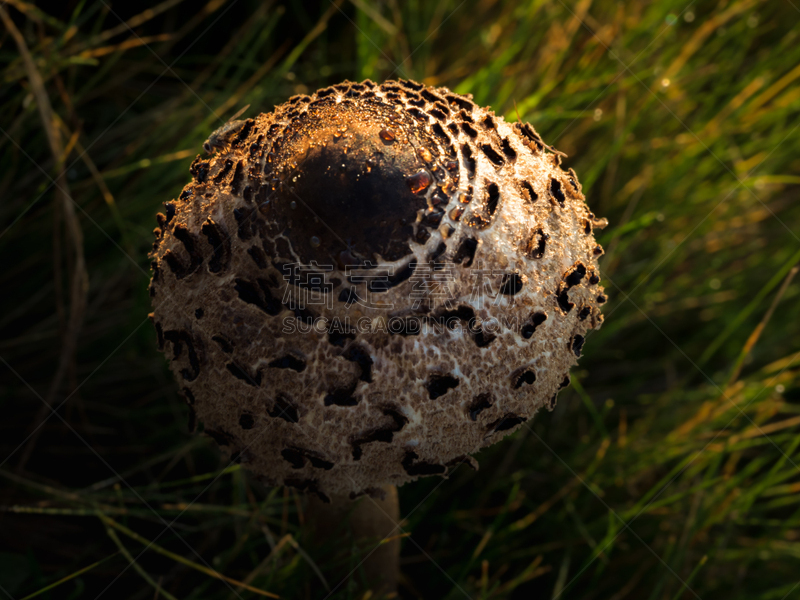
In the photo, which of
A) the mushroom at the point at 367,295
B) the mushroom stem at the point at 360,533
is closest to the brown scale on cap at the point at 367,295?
the mushroom at the point at 367,295

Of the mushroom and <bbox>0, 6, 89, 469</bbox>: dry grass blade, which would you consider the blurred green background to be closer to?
<bbox>0, 6, 89, 469</bbox>: dry grass blade

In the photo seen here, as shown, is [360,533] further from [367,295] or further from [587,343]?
[587,343]

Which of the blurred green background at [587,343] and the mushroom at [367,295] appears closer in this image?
the mushroom at [367,295]

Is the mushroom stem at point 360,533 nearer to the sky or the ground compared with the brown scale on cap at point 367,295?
nearer to the ground

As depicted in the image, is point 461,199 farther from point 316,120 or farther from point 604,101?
point 604,101

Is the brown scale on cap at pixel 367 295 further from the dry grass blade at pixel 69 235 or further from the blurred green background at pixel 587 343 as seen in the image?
the dry grass blade at pixel 69 235

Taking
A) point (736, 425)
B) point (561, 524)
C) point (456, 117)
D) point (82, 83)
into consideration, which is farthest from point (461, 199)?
point (82, 83)

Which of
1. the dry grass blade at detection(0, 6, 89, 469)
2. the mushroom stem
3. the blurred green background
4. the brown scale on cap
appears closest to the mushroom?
the brown scale on cap

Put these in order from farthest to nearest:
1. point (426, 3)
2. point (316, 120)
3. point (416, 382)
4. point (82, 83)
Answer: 1. point (426, 3)
2. point (82, 83)
3. point (316, 120)
4. point (416, 382)
